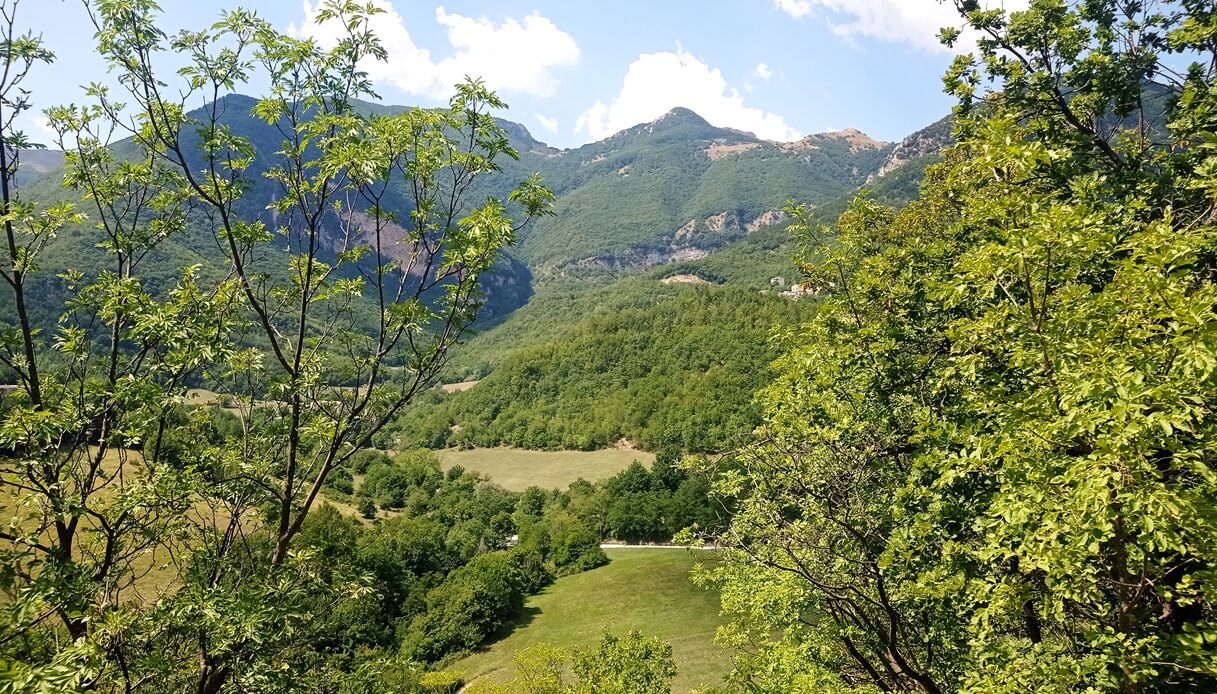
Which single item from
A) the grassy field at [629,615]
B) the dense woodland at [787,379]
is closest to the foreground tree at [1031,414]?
the dense woodland at [787,379]

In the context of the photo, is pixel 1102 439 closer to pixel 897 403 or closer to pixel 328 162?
pixel 897 403

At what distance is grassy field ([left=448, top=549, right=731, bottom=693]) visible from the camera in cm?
3806

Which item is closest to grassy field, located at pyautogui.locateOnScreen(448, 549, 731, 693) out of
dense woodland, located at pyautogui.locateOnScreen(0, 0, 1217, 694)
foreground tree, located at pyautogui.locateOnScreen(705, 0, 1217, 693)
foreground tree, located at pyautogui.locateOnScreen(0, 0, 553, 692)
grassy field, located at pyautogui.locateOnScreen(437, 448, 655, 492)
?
foreground tree, located at pyautogui.locateOnScreen(705, 0, 1217, 693)

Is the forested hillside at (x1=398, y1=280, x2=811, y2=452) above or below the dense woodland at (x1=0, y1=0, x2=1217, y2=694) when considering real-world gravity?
below

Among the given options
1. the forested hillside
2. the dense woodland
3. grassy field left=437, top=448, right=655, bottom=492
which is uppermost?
the dense woodland

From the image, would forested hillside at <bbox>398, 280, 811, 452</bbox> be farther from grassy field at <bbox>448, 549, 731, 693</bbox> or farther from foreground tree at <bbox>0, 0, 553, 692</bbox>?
foreground tree at <bbox>0, 0, 553, 692</bbox>

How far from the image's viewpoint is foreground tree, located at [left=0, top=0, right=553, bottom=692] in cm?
595

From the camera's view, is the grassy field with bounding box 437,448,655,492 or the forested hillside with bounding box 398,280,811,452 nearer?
the grassy field with bounding box 437,448,655,492

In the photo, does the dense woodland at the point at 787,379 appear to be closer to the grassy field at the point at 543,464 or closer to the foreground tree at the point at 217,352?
the foreground tree at the point at 217,352

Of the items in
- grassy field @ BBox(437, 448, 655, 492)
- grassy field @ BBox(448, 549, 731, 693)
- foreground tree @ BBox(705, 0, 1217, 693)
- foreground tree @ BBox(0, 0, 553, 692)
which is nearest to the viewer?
foreground tree @ BBox(705, 0, 1217, 693)

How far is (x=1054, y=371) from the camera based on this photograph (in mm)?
5449

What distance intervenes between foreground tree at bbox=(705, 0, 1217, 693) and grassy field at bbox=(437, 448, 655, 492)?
75.8 m

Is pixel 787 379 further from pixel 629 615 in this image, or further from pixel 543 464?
pixel 543 464

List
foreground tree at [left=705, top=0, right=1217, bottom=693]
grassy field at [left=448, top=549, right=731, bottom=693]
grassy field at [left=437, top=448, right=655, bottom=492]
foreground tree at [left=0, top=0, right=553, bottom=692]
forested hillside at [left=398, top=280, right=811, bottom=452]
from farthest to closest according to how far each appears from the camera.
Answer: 1. forested hillside at [left=398, top=280, right=811, bottom=452]
2. grassy field at [left=437, top=448, right=655, bottom=492]
3. grassy field at [left=448, top=549, right=731, bottom=693]
4. foreground tree at [left=0, top=0, right=553, bottom=692]
5. foreground tree at [left=705, top=0, right=1217, bottom=693]
